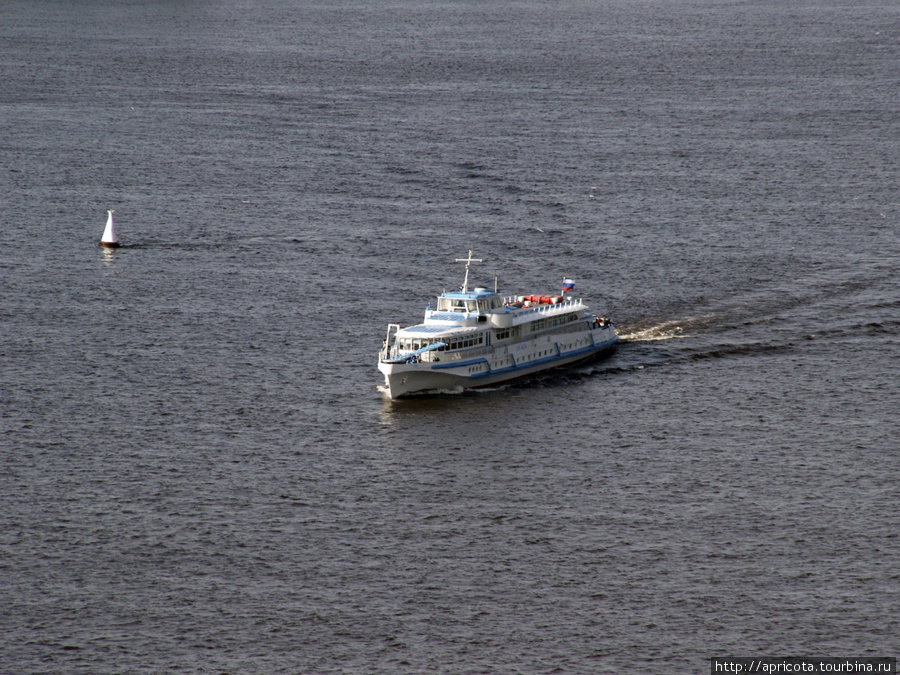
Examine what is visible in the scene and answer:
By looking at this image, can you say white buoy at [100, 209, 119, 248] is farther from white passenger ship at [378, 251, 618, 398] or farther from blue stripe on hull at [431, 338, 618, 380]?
blue stripe on hull at [431, 338, 618, 380]

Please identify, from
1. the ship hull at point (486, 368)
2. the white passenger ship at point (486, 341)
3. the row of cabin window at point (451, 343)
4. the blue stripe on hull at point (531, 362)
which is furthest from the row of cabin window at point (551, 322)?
the row of cabin window at point (451, 343)

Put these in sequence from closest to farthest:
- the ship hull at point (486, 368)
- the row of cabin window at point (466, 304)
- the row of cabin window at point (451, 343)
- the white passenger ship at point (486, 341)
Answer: the ship hull at point (486, 368) < the white passenger ship at point (486, 341) < the row of cabin window at point (451, 343) < the row of cabin window at point (466, 304)

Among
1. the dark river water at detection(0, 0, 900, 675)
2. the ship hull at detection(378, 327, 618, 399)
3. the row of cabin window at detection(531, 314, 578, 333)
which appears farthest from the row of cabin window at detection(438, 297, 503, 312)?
the dark river water at detection(0, 0, 900, 675)

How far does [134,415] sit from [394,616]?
132 feet

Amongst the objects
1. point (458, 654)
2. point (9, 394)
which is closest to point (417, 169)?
point (9, 394)

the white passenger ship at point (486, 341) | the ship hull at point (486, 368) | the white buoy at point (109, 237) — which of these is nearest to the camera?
the ship hull at point (486, 368)

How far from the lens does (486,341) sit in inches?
4540

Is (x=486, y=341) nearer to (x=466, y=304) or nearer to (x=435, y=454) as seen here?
(x=466, y=304)

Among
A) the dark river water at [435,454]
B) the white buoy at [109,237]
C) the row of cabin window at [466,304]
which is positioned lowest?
the dark river water at [435,454]

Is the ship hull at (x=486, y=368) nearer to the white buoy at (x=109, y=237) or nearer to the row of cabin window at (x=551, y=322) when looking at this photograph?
the row of cabin window at (x=551, y=322)

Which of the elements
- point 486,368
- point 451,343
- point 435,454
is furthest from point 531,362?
point 435,454

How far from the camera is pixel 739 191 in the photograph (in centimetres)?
18588

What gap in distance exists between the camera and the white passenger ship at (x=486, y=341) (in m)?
110

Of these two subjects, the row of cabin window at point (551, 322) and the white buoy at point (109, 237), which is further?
the white buoy at point (109, 237)
